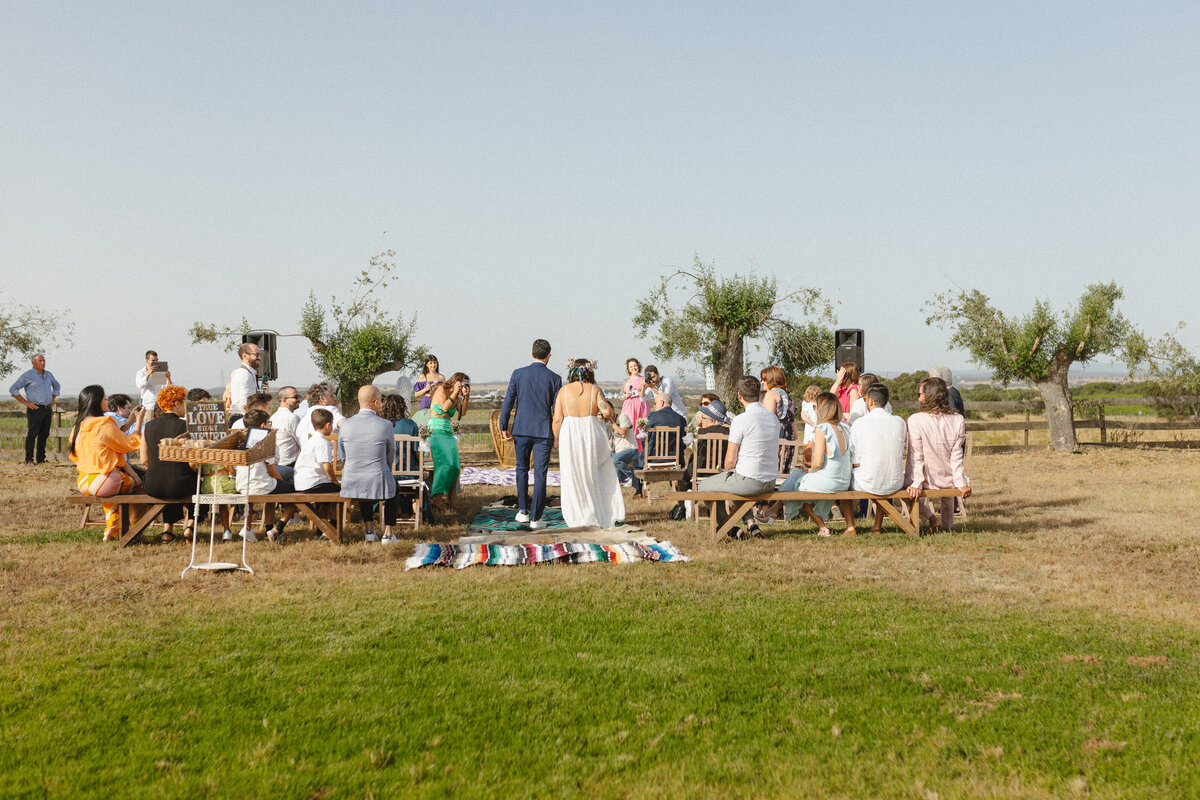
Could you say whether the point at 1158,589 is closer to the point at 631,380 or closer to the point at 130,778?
the point at 130,778

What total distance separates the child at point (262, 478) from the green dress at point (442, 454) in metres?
1.80

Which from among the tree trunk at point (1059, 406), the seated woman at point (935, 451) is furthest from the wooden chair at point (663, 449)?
the tree trunk at point (1059, 406)

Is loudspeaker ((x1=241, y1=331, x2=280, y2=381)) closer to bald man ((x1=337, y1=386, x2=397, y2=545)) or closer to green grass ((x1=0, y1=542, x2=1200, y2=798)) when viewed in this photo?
bald man ((x1=337, y1=386, x2=397, y2=545))

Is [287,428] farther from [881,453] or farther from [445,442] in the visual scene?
[881,453]

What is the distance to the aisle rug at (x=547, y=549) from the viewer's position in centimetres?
683

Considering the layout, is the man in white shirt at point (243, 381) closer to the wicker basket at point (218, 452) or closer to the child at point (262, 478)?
the child at point (262, 478)

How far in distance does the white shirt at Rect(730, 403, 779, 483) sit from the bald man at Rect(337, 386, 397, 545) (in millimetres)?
2860

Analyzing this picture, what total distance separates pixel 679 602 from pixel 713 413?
4.42 m

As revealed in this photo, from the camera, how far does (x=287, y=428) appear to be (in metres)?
8.44

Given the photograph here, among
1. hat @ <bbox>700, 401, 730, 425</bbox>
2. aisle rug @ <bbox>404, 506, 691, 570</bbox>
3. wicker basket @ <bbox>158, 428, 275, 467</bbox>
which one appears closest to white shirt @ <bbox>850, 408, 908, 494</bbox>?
aisle rug @ <bbox>404, 506, 691, 570</bbox>

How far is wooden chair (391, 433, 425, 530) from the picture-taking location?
28.5ft

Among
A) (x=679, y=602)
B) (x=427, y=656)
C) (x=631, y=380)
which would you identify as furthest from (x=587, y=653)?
(x=631, y=380)

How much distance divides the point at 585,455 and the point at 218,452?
3.23m

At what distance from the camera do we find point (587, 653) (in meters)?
4.48
